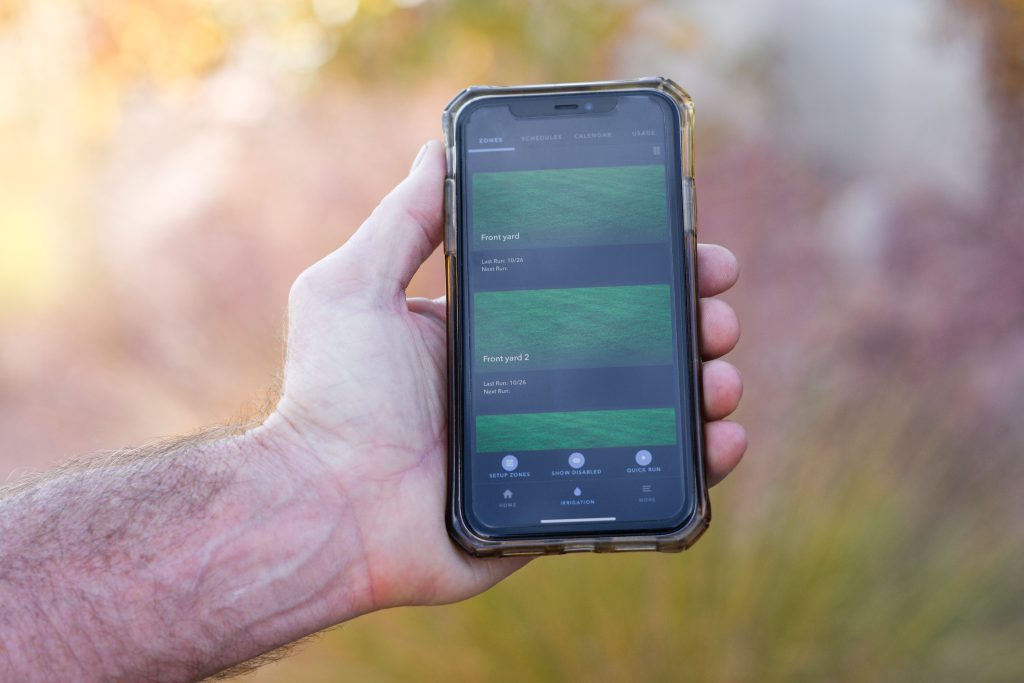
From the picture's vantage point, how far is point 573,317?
1787mm

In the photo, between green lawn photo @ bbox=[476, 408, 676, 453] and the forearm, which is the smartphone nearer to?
green lawn photo @ bbox=[476, 408, 676, 453]

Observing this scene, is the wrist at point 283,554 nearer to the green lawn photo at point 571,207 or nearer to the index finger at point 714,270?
the green lawn photo at point 571,207

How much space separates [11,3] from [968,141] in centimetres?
559

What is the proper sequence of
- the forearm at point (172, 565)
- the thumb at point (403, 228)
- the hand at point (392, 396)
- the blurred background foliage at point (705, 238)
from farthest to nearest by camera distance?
the blurred background foliage at point (705, 238)
the thumb at point (403, 228)
the hand at point (392, 396)
the forearm at point (172, 565)

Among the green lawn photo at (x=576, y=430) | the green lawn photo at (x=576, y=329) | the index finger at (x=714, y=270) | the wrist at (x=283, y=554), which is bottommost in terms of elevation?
the wrist at (x=283, y=554)

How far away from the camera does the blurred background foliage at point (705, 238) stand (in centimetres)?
262

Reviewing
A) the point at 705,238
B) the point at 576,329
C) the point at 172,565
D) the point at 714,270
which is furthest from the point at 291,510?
the point at 705,238

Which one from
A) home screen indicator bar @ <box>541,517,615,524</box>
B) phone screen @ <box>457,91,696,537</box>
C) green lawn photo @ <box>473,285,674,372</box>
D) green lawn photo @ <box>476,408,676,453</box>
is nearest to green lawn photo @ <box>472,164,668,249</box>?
phone screen @ <box>457,91,696,537</box>

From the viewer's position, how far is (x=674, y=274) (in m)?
1.80

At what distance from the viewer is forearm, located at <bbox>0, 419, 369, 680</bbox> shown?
154cm

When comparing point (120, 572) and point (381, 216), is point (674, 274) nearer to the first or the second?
point (381, 216)

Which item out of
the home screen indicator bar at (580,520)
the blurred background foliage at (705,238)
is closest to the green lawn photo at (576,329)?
the home screen indicator bar at (580,520)

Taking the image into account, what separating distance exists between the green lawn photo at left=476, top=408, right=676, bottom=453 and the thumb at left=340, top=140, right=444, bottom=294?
33 centimetres

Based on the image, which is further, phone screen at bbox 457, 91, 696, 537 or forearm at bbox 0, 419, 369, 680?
phone screen at bbox 457, 91, 696, 537
